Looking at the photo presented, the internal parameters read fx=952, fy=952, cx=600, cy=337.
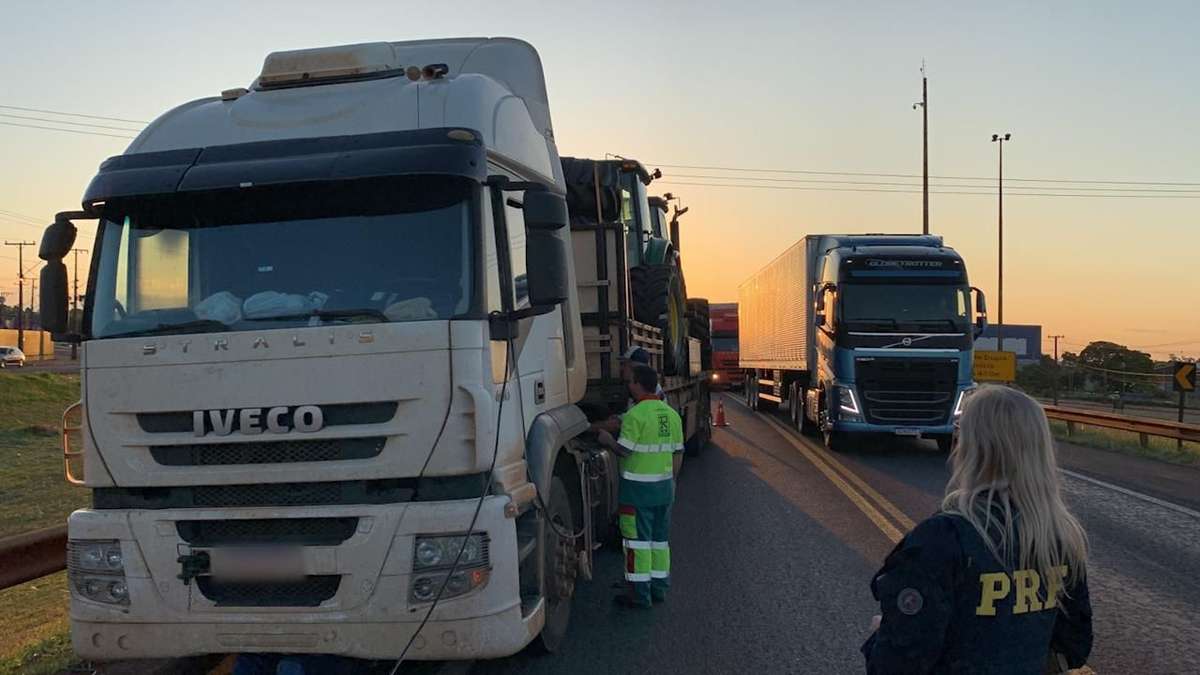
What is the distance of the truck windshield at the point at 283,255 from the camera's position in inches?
177

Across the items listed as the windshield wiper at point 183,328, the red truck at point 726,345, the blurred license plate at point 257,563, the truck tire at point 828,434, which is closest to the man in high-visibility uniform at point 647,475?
the blurred license plate at point 257,563

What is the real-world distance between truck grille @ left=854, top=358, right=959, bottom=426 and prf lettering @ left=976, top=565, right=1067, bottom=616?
44.3 feet

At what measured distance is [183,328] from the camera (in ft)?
14.7

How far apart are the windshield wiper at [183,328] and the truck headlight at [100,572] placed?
38.2 inches

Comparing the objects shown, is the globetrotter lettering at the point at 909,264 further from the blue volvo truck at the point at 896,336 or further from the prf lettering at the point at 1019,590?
the prf lettering at the point at 1019,590

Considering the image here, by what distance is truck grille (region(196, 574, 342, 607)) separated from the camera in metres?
4.32

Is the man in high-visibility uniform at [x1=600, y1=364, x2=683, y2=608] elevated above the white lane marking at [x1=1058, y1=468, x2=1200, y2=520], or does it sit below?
above

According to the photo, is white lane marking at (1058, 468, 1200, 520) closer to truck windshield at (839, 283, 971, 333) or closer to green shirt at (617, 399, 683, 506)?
truck windshield at (839, 283, 971, 333)

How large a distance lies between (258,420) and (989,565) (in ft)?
10.4

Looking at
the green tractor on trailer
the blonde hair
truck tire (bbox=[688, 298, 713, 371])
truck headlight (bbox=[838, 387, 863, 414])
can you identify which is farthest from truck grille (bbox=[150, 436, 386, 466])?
truck headlight (bbox=[838, 387, 863, 414])

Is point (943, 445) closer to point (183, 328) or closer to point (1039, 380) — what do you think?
point (183, 328)

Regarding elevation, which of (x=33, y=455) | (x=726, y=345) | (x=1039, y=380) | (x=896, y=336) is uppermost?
(x=896, y=336)

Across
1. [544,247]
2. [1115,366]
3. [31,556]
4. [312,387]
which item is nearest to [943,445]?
[544,247]

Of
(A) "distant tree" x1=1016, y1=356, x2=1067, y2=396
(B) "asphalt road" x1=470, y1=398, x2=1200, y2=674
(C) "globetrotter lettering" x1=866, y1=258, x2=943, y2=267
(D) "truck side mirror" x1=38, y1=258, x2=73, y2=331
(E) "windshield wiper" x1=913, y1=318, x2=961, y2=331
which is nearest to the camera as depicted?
(D) "truck side mirror" x1=38, y1=258, x2=73, y2=331
